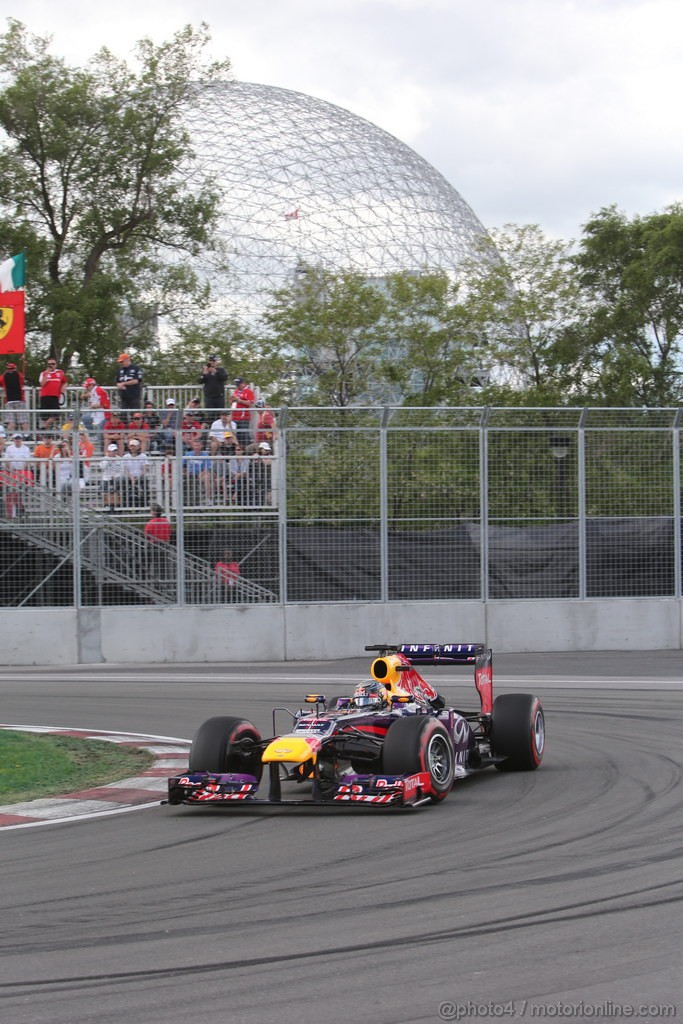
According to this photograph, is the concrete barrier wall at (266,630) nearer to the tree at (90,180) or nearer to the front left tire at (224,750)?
the front left tire at (224,750)

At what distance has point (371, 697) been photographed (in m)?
10.3

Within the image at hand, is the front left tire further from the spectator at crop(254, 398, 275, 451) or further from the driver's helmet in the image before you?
Answer: the spectator at crop(254, 398, 275, 451)

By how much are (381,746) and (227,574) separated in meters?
12.6

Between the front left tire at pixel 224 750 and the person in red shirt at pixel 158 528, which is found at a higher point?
the person in red shirt at pixel 158 528

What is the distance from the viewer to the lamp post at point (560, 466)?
Result: 22328mm

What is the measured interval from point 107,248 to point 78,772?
31.6 metres

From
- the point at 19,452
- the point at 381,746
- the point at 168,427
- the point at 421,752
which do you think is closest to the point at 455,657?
the point at 381,746

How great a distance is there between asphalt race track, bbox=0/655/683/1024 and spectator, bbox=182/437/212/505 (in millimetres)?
11050

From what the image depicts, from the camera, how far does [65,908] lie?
6.81 meters

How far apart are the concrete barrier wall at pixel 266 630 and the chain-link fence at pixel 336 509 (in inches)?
8.9

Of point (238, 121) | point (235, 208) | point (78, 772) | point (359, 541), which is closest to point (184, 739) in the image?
point (78, 772)

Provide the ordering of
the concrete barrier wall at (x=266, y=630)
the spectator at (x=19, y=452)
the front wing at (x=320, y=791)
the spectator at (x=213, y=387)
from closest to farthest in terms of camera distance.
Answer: the front wing at (x=320, y=791) < the concrete barrier wall at (x=266, y=630) < the spectator at (x=19, y=452) < the spectator at (x=213, y=387)

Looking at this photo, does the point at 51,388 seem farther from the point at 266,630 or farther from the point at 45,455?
the point at 266,630

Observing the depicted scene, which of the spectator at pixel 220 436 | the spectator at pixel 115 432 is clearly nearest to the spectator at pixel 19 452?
the spectator at pixel 115 432
